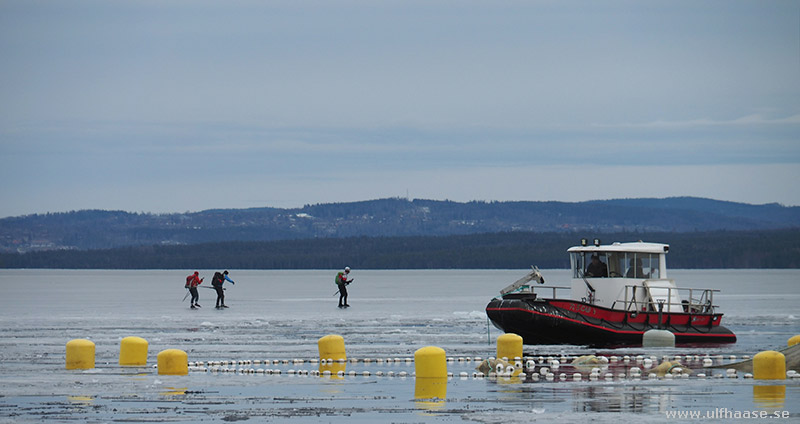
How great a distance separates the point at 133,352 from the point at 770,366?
12.9 meters

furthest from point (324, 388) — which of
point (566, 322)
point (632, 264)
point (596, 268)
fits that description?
point (632, 264)

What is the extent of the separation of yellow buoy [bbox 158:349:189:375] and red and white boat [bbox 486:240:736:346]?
38.9 ft

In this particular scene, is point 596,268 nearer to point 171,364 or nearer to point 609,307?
point 609,307

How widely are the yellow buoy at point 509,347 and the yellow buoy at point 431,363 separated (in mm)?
3647

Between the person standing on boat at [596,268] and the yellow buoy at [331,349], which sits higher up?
the person standing on boat at [596,268]

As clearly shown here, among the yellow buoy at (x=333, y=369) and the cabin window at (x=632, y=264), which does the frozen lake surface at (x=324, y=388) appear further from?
the cabin window at (x=632, y=264)

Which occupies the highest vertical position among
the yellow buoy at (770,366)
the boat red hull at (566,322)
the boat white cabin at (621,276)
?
the boat white cabin at (621,276)

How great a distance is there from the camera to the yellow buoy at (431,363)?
23.9m

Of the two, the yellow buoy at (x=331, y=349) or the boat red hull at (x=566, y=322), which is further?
the boat red hull at (x=566, y=322)

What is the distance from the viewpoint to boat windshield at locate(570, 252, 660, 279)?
121ft

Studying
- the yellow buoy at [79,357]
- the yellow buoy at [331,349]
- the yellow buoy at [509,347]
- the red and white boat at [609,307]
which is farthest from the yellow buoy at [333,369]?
the red and white boat at [609,307]

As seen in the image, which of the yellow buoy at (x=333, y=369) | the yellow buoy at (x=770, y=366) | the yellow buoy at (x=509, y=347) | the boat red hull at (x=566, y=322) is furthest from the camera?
the boat red hull at (x=566, y=322)

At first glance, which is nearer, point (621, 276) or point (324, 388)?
point (324, 388)

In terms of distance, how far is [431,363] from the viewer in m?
23.9
